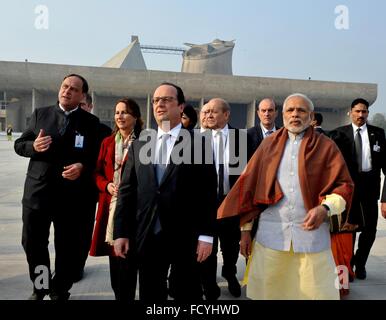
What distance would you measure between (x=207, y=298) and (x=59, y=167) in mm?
1792

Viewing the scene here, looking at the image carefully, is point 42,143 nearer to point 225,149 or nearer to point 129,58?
point 225,149

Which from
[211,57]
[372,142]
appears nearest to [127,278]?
[372,142]

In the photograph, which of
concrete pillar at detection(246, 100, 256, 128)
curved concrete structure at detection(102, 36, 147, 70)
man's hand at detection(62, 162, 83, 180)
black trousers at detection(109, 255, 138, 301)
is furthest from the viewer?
curved concrete structure at detection(102, 36, 147, 70)

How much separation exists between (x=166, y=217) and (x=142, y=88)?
44.9m

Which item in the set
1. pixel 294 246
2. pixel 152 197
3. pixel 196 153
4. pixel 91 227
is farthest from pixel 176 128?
pixel 91 227

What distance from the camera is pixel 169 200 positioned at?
2488mm

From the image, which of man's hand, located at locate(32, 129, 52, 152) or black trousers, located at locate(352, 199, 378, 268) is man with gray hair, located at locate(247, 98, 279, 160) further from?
man's hand, located at locate(32, 129, 52, 152)

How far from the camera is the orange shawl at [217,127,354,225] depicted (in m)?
2.53

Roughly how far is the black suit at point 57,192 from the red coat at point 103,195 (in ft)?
0.44

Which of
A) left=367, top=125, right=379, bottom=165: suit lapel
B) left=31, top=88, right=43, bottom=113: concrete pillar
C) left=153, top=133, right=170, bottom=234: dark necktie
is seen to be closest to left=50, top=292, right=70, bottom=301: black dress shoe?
left=153, top=133, right=170, bottom=234: dark necktie

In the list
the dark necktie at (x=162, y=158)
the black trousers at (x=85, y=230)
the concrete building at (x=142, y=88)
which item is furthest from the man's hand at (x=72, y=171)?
the concrete building at (x=142, y=88)

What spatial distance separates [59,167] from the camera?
344cm

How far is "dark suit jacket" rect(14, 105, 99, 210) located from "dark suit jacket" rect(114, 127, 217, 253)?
3.31ft
